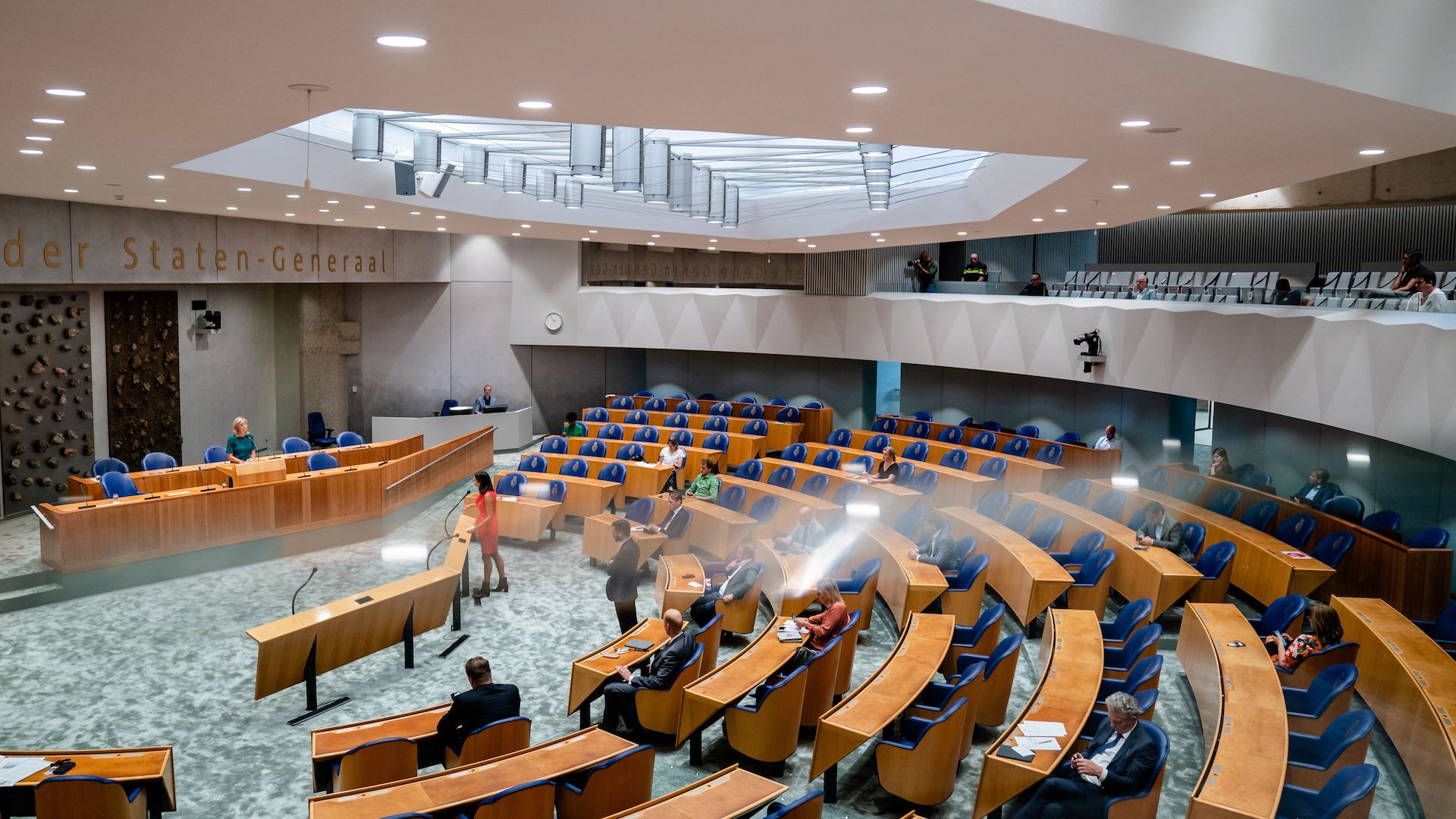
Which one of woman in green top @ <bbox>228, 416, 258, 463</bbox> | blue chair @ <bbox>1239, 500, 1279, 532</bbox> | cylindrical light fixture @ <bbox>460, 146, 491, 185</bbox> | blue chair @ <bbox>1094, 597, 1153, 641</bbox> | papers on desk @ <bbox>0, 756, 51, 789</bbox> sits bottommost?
papers on desk @ <bbox>0, 756, 51, 789</bbox>

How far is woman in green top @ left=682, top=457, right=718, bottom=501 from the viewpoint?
13273mm

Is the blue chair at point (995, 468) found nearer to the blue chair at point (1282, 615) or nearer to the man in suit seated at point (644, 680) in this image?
the blue chair at point (1282, 615)

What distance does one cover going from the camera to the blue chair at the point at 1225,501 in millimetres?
12102

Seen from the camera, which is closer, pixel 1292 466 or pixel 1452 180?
pixel 1292 466

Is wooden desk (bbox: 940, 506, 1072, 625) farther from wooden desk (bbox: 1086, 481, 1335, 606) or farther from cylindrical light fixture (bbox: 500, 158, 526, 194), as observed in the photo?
cylindrical light fixture (bbox: 500, 158, 526, 194)

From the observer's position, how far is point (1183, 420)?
16.4m

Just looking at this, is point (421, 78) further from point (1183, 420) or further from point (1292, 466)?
point (1183, 420)

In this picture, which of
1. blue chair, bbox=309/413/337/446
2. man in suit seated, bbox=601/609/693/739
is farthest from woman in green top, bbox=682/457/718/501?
blue chair, bbox=309/413/337/446

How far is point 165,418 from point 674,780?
42.4ft

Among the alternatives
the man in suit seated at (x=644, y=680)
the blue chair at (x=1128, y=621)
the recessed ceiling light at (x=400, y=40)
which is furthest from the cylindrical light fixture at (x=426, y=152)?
the blue chair at (x=1128, y=621)

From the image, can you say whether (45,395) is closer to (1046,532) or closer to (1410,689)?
(1046,532)

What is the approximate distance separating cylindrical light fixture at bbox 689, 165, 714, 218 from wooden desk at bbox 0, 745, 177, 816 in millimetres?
8899

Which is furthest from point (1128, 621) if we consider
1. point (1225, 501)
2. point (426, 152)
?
point (426, 152)

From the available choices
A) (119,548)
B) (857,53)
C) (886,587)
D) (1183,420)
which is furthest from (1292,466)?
(119,548)
